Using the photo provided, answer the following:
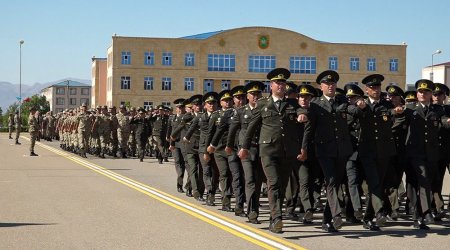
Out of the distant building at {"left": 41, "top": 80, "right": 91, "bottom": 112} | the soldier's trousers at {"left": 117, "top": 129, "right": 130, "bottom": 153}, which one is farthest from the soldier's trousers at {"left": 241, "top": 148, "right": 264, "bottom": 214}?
the distant building at {"left": 41, "top": 80, "right": 91, "bottom": 112}

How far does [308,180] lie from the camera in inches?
464

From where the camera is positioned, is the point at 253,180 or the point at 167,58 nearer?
the point at 253,180

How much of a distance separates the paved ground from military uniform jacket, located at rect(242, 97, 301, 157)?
1073 mm

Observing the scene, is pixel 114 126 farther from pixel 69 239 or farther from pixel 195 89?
pixel 195 89

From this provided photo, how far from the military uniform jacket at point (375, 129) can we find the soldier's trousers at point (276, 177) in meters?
1.04

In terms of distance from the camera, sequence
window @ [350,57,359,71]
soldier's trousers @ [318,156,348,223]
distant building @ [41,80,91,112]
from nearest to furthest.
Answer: soldier's trousers @ [318,156,348,223]
window @ [350,57,359,71]
distant building @ [41,80,91,112]

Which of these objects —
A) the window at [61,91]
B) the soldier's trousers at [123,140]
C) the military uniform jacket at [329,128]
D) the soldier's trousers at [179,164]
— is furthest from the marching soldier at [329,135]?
the window at [61,91]

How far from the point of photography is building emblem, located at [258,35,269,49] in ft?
302

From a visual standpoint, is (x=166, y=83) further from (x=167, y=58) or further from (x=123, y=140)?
(x=123, y=140)

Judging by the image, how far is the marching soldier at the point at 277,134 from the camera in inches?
409

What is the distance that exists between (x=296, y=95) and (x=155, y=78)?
7942cm

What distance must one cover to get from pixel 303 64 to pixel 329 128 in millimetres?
83035

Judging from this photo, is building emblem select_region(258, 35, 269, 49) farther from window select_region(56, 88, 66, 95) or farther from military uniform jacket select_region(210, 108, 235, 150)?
window select_region(56, 88, 66, 95)

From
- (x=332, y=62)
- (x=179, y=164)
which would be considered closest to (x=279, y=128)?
(x=179, y=164)
